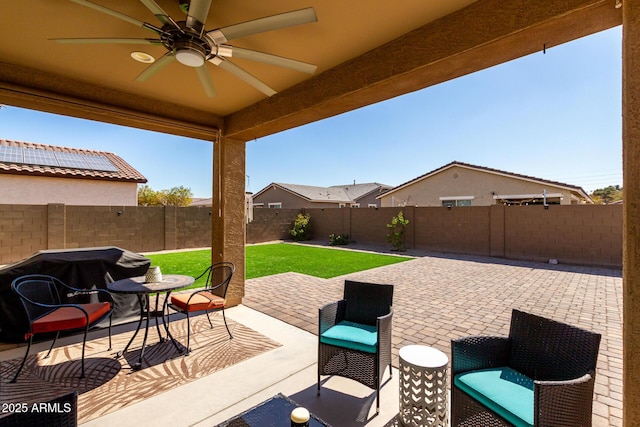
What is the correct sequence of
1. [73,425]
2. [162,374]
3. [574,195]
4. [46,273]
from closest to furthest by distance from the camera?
1. [73,425]
2. [162,374]
3. [46,273]
4. [574,195]

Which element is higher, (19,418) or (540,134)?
(540,134)

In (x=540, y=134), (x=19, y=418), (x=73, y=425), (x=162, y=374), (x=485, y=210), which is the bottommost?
(x=162, y=374)

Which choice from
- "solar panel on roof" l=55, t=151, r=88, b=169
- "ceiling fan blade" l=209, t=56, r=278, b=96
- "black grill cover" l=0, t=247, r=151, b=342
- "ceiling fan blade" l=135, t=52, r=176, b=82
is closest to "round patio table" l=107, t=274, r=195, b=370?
"black grill cover" l=0, t=247, r=151, b=342

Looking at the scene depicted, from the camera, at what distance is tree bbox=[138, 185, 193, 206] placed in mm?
24094

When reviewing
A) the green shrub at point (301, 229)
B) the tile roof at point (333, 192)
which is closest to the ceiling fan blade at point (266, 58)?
the green shrub at point (301, 229)

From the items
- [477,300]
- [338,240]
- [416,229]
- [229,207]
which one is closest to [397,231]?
[416,229]

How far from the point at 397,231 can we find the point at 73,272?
439 inches

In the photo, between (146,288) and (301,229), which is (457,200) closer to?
(301,229)

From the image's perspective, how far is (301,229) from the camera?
16141mm

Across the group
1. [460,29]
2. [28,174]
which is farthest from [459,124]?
[28,174]

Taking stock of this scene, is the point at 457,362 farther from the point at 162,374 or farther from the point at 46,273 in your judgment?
the point at 46,273

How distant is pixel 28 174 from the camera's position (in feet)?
36.8

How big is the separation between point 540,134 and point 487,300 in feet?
36.4

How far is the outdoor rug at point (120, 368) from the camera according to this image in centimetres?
255
